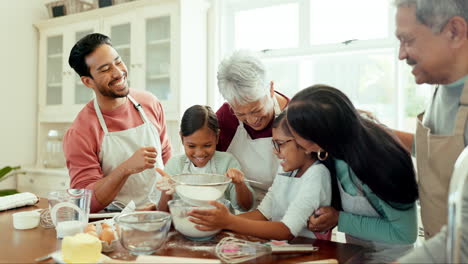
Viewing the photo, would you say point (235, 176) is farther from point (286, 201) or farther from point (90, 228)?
point (90, 228)

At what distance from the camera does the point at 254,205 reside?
1.61m

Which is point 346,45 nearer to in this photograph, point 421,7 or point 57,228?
point 421,7

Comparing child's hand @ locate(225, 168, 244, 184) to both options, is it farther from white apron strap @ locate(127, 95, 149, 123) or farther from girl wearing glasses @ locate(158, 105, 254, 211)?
white apron strap @ locate(127, 95, 149, 123)

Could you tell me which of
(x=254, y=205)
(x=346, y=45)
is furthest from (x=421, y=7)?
(x=346, y=45)

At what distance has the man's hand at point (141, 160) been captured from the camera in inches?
61.0

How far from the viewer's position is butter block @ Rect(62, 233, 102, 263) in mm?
958

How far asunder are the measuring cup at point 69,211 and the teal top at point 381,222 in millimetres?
878

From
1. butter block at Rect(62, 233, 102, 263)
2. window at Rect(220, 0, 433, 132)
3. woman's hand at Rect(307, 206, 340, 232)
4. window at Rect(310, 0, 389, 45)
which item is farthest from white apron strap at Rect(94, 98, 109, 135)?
window at Rect(310, 0, 389, 45)

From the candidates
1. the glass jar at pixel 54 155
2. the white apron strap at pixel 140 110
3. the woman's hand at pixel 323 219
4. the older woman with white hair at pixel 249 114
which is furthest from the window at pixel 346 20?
the glass jar at pixel 54 155

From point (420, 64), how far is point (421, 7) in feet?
0.52

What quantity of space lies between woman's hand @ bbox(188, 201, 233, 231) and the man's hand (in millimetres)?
495

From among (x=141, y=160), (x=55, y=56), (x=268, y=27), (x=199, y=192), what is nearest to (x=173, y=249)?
(x=199, y=192)

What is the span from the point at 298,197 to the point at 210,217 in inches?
12.5

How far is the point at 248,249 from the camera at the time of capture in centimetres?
107
